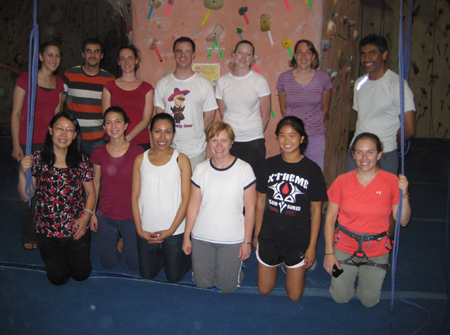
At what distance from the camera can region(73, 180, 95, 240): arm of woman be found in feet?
7.67

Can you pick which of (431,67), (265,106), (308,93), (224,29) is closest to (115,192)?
(265,106)

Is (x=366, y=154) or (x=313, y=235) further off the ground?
(x=366, y=154)

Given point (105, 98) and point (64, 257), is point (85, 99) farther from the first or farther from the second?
point (64, 257)

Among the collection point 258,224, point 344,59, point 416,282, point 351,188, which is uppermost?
point 344,59

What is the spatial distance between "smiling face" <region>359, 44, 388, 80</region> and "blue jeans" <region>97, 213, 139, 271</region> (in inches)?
83.4

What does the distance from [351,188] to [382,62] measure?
3.46 ft

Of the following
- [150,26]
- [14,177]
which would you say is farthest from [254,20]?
[14,177]

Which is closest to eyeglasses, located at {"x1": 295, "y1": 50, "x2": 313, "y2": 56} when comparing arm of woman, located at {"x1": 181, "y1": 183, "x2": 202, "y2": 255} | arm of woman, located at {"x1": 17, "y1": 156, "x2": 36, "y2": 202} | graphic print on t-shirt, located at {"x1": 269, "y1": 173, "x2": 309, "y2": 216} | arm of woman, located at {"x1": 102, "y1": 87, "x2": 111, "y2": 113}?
graphic print on t-shirt, located at {"x1": 269, "y1": 173, "x2": 309, "y2": 216}

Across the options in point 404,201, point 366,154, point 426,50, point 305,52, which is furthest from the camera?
point 426,50

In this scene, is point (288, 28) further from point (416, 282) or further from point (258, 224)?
point (416, 282)

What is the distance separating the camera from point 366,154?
2.09 metres

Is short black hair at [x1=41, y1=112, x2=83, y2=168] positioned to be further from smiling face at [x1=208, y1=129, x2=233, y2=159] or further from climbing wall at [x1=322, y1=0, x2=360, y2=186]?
climbing wall at [x1=322, y1=0, x2=360, y2=186]

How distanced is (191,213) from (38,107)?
5.18 feet

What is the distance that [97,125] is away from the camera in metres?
2.98
